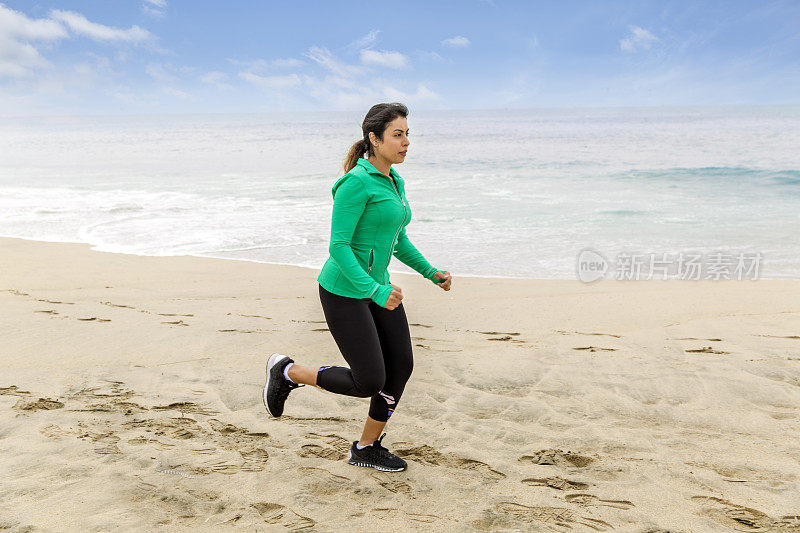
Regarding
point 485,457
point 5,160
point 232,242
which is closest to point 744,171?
point 232,242

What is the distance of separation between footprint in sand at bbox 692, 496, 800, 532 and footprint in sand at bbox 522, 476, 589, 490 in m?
0.58

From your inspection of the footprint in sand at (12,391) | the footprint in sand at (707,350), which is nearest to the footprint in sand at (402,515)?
the footprint in sand at (12,391)

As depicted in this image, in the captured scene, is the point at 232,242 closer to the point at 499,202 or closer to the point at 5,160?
the point at 499,202

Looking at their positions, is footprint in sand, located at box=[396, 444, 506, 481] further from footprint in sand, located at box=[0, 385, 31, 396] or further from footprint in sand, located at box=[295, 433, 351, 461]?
footprint in sand, located at box=[0, 385, 31, 396]

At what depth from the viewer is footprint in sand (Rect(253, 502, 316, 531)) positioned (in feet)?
9.91

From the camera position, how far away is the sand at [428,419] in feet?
10.4

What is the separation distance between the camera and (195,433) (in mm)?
4020

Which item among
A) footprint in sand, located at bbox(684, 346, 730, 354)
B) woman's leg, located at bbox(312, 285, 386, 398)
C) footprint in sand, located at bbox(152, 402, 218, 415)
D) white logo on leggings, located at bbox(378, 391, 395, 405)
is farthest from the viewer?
footprint in sand, located at bbox(684, 346, 730, 354)

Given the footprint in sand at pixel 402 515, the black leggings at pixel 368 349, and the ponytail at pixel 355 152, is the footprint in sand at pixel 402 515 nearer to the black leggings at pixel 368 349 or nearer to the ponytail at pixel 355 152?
the black leggings at pixel 368 349

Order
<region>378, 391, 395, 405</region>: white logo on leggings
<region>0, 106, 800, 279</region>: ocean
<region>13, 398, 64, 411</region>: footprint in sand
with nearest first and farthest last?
<region>378, 391, 395, 405</region>: white logo on leggings → <region>13, 398, 64, 411</region>: footprint in sand → <region>0, 106, 800, 279</region>: ocean

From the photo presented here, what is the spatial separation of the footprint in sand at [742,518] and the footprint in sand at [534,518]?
55 cm

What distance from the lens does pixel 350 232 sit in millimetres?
3184

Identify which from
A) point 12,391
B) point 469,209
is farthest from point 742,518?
point 469,209

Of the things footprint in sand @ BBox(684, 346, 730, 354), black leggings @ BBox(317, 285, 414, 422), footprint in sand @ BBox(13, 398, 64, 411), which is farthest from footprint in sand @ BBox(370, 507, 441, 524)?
footprint in sand @ BBox(684, 346, 730, 354)
